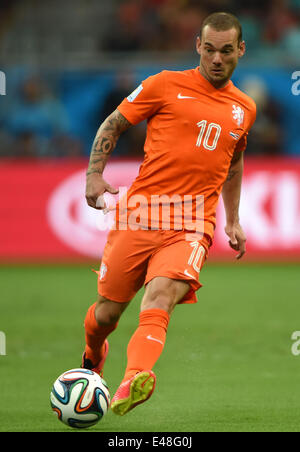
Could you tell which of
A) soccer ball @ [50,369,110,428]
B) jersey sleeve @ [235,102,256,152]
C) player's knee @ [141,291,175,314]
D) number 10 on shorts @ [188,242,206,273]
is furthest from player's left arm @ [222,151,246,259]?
soccer ball @ [50,369,110,428]

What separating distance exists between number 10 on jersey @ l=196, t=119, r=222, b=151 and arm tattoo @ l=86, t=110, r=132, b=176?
0.45 metres

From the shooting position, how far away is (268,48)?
16766 mm

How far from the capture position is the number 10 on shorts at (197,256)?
5.36 m

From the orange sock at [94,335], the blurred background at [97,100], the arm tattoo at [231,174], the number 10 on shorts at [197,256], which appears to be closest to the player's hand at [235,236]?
the arm tattoo at [231,174]

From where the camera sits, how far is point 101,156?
17.8ft

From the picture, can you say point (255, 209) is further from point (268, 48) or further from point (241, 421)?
point (241, 421)

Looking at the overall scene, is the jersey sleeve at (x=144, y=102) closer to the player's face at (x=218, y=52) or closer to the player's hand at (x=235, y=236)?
the player's face at (x=218, y=52)

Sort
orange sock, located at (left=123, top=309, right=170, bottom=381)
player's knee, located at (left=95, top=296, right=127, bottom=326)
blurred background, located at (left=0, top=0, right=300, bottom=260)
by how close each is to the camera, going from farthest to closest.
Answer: blurred background, located at (left=0, top=0, right=300, bottom=260) → player's knee, located at (left=95, top=296, right=127, bottom=326) → orange sock, located at (left=123, top=309, right=170, bottom=381)

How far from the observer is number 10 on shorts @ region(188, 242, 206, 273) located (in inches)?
211

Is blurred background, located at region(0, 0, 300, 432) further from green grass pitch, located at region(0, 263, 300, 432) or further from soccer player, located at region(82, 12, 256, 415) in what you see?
soccer player, located at region(82, 12, 256, 415)

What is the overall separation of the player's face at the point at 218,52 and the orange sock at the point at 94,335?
1.70 meters

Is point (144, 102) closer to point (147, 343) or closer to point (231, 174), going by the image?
point (231, 174)

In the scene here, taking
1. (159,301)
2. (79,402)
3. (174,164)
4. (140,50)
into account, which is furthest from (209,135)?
(140,50)
